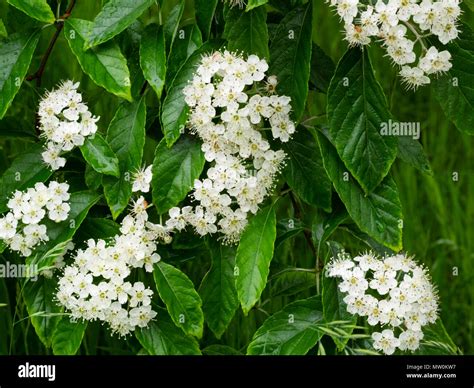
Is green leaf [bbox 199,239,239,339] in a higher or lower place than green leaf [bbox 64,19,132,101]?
lower

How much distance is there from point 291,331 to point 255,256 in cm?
25

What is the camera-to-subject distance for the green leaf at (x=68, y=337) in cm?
257

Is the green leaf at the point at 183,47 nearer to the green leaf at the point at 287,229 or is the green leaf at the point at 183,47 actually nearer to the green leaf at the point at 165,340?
the green leaf at the point at 287,229

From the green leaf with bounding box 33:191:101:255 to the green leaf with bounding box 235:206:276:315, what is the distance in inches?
18.9

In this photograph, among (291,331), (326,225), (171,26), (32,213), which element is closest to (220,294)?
(291,331)

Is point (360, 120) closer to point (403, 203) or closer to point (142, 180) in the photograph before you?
point (142, 180)

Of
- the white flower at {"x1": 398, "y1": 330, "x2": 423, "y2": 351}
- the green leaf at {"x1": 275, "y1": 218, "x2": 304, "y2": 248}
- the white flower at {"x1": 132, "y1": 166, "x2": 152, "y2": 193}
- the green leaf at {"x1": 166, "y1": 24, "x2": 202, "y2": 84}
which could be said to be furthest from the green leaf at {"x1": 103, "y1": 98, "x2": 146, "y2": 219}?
the white flower at {"x1": 398, "y1": 330, "x2": 423, "y2": 351}

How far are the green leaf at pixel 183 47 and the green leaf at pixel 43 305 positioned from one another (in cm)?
74

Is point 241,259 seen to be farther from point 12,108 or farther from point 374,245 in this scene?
point 12,108

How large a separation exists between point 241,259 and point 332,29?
2.48 metres

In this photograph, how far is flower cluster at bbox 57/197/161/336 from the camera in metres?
2.54

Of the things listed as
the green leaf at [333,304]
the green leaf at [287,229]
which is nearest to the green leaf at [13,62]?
the green leaf at [287,229]

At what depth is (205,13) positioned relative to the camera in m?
2.58

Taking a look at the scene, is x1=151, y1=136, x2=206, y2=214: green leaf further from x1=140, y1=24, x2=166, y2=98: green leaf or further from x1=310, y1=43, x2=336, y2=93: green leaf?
x1=310, y1=43, x2=336, y2=93: green leaf
